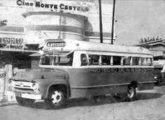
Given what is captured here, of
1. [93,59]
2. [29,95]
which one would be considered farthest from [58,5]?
[29,95]

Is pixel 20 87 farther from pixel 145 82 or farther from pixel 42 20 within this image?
pixel 42 20

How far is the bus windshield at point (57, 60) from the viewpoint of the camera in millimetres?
13070

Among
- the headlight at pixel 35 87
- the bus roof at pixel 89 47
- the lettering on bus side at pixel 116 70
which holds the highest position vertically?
the bus roof at pixel 89 47

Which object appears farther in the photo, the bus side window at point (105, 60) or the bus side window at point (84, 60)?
the bus side window at point (105, 60)

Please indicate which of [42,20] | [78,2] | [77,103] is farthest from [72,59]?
[78,2]

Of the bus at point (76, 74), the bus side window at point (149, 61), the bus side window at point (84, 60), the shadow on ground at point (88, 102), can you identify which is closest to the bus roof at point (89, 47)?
the bus at point (76, 74)

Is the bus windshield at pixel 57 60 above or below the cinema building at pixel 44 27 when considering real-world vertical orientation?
below

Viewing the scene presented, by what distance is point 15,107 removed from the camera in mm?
12812

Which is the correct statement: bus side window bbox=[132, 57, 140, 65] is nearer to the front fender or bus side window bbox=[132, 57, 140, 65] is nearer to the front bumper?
the front fender

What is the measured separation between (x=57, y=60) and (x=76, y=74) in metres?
1.06

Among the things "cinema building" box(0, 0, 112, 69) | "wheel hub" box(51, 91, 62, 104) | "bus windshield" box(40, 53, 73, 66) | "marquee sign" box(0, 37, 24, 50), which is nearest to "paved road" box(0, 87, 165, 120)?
"wheel hub" box(51, 91, 62, 104)

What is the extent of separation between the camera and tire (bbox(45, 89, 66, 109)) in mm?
12110

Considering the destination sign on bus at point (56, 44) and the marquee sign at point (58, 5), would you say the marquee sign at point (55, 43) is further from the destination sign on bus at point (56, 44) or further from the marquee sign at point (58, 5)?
the marquee sign at point (58, 5)

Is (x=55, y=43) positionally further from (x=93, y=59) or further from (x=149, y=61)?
(x=149, y=61)
